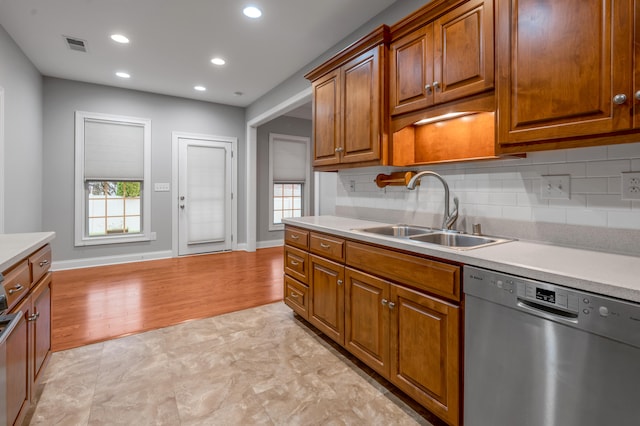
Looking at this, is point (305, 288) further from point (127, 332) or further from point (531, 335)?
point (531, 335)

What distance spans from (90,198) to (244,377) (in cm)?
431

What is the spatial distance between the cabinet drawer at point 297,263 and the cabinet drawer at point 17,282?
168 centimetres

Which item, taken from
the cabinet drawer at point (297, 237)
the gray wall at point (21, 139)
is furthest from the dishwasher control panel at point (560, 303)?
the gray wall at point (21, 139)

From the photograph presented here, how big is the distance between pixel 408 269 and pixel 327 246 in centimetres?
77

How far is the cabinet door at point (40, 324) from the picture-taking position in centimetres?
160

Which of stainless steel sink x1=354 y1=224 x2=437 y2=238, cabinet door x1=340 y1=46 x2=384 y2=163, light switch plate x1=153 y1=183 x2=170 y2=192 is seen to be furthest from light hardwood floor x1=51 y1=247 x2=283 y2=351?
cabinet door x1=340 y1=46 x2=384 y2=163

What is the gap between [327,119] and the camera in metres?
2.81

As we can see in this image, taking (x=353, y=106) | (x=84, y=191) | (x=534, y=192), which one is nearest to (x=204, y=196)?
(x=84, y=191)

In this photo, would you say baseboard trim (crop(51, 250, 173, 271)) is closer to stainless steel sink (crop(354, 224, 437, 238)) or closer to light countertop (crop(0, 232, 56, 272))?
light countertop (crop(0, 232, 56, 272))

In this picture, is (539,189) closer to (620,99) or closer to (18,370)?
(620,99)

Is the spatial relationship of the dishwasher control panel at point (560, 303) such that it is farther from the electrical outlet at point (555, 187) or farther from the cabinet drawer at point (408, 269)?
the electrical outlet at point (555, 187)

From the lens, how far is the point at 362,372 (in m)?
2.05

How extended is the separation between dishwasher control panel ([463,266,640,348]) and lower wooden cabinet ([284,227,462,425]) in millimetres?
135

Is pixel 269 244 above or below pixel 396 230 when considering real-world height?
below
